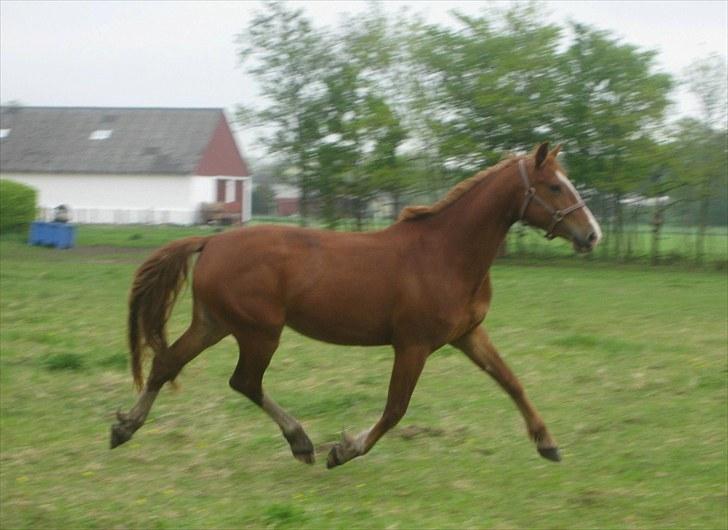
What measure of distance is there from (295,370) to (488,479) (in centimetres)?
398

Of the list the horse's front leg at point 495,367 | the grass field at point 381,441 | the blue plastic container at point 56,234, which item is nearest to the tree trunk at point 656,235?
the grass field at point 381,441

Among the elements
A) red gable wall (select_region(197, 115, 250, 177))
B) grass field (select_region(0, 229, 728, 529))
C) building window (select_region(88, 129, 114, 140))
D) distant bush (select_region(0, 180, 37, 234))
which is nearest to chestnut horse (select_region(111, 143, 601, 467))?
grass field (select_region(0, 229, 728, 529))

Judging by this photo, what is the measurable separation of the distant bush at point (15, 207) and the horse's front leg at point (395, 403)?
88.7 ft

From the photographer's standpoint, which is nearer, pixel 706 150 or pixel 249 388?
pixel 249 388

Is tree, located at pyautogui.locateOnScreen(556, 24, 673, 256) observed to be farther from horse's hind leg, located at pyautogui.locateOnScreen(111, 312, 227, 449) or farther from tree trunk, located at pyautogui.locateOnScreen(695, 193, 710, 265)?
horse's hind leg, located at pyautogui.locateOnScreen(111, 312, 227, 449)

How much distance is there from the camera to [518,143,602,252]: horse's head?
21.4 feet

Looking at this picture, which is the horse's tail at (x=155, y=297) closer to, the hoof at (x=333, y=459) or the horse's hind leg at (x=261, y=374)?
the horse's hind leg at (x=261, y=374)

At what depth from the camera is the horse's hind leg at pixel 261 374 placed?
673 centimetres

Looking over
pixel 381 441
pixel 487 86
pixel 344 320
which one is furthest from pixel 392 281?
pixel 487 86

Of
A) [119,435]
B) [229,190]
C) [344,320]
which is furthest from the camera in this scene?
[229,190]

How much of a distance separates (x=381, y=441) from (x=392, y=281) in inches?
57.9

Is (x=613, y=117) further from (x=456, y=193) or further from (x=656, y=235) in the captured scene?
(x=456, y=193)

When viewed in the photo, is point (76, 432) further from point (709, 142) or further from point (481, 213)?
point (709, 142)

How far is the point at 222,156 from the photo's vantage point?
52312 mm
